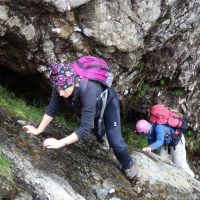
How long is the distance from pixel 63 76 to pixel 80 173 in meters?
2.12

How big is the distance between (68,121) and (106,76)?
181 inches

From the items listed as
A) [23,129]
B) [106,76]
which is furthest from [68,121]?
[106,76]

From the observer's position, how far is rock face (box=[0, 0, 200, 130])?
8531 millimetres

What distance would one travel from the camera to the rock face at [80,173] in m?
6.27

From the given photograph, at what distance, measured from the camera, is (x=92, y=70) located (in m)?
6.32

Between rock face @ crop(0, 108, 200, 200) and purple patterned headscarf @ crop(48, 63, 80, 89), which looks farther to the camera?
rock face @ crop(0, 108, 200, 200)

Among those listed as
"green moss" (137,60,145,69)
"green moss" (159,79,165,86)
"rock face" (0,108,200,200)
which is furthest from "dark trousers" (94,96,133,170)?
"green moss" (159,79,165,86)

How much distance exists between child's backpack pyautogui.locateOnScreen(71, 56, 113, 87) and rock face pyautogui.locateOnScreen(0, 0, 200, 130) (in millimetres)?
2235

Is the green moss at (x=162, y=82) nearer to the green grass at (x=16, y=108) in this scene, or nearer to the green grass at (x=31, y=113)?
the green grass at (x=31, y=113)

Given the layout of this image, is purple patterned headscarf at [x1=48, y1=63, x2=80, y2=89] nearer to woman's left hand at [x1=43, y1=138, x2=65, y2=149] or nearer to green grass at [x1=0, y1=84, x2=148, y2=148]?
woman's left hand at [x1=43, y1=138, x2=65, y2=149]

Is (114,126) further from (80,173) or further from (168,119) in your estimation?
(168,119)

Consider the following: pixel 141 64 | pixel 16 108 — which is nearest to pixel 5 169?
pixel 16 108

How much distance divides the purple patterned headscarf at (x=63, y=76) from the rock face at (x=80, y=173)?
147cm

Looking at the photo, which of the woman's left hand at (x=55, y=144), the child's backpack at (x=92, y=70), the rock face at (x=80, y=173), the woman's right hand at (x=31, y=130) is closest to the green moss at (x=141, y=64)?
the rock face at (x=80, y=173)
